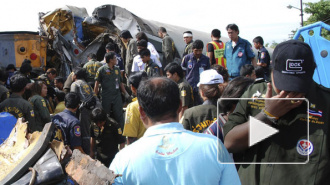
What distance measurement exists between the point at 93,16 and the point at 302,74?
987 centimetres

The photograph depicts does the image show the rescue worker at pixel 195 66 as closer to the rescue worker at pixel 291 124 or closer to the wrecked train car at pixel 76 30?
the wrecked train car at pixel 76 30

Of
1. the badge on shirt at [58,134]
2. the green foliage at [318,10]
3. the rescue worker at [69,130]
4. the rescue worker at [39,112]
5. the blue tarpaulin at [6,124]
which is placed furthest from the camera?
the green foliage at [318,10]

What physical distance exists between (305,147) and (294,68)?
437mm

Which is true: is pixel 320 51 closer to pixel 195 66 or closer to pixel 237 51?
pixel 195 66

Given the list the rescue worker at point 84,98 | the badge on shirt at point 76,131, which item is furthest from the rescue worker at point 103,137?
the rescue worker at point 84,98

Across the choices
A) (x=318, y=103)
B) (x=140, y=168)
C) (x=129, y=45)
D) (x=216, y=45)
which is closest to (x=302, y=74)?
(x=318, y=103)

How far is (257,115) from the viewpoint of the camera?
1958mm

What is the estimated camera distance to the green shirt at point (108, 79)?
768 cm

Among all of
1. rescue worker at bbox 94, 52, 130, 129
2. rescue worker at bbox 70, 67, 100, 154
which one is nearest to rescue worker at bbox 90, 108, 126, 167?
rescue worker at bbox 70, 67, 100, 154

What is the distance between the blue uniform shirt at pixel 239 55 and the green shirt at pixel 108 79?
242cm

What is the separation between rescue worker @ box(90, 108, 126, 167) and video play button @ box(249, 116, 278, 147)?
355cm

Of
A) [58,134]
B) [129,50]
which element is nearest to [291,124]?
[58,134]

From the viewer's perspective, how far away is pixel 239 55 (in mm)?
7469

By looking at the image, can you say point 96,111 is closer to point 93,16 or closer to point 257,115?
point 257,115
